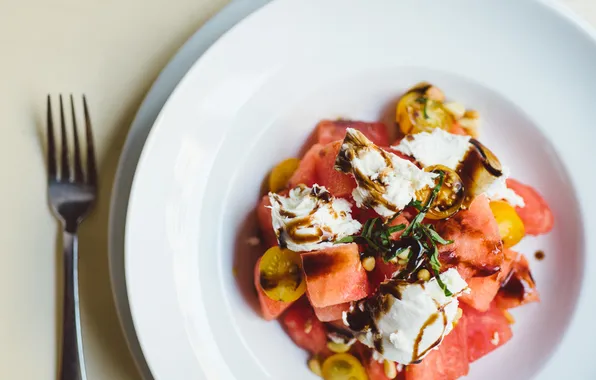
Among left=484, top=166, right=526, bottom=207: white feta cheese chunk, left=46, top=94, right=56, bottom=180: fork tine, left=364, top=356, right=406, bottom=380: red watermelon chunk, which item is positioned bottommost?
left=46, top=94, right=56, bottom=180: fork tine

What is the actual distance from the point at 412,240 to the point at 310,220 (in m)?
0.30

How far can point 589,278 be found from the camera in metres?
1.93

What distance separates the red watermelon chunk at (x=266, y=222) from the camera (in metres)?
1.89

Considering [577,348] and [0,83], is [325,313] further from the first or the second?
[0,83]

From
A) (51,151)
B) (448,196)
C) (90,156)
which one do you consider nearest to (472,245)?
(448,196)

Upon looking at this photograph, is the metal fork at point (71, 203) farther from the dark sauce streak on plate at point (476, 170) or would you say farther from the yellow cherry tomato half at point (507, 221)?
the yellow cherry tomato half at point (507, 221)

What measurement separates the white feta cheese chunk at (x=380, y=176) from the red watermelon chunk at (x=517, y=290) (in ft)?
1.67

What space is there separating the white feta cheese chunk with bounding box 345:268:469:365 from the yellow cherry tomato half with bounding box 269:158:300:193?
1.62 feet

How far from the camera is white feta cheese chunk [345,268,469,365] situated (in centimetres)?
162

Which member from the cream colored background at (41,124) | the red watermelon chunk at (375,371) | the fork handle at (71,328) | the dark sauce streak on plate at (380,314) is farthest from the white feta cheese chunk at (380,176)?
the fork handle at (71,328)

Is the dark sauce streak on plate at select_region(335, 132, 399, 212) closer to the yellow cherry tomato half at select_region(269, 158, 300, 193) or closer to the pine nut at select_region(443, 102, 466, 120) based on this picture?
the yellow cherry tomato half at select_region(269, 158, 300, 193)

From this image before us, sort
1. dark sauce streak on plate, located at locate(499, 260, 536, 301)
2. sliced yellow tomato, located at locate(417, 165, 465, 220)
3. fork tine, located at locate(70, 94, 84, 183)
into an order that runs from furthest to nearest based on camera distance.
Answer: dark sauce streak on plate, located at locate(499, 260, 536, 301) → fork tine, located at locate(70, 94, 84, 183) → sliced yellow tomato, located at locate(417, 165, 465, 220)

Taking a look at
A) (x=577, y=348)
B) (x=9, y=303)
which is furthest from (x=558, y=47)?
(x=9, y=303)

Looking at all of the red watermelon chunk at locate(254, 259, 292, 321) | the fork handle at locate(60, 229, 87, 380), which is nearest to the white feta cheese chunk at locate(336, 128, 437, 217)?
the red watermelon chunk at locate(254, 259, 292, 321)
